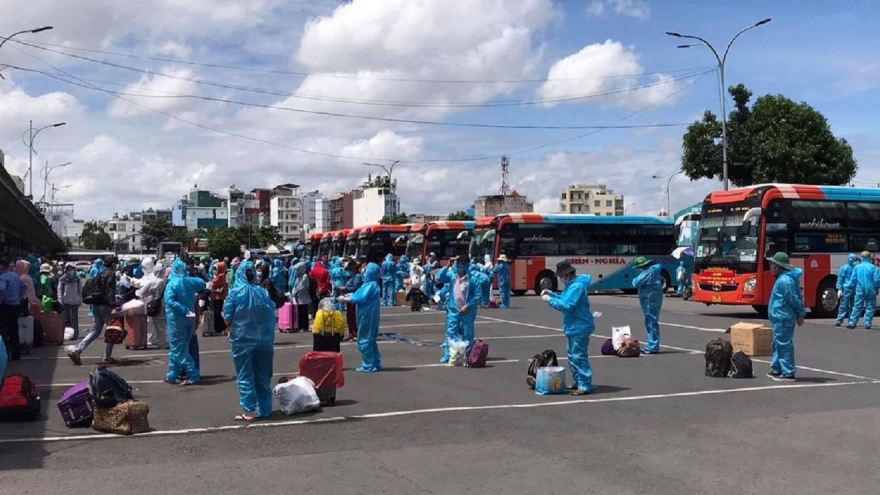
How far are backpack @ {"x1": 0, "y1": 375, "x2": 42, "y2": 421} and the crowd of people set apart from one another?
2.22 meters

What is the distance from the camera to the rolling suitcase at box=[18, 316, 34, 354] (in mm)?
15219

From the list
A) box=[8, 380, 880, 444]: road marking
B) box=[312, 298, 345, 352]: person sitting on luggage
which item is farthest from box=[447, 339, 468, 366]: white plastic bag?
box=[8, 380, 880, 444]: road marking

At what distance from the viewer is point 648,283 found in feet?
49.4

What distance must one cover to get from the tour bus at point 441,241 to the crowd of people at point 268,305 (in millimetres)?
17539

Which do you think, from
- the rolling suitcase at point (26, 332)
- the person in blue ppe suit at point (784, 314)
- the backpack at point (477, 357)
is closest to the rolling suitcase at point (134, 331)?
the rolling suitcase at point (26, 332)

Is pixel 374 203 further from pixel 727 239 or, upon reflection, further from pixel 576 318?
pixel 576 318

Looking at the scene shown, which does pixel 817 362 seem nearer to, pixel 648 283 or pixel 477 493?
pixel 648 283

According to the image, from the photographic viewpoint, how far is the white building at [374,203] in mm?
121812

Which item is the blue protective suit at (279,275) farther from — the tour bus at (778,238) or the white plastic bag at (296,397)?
the white plastic bag at (296,397)

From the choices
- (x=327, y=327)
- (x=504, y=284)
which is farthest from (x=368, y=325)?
(x=504, y=284)

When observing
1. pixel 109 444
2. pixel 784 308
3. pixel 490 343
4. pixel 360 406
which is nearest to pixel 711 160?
pixel 490 343

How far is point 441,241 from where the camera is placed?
130ft

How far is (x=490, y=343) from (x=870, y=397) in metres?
7.84

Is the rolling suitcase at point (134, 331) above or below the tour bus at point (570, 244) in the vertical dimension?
below
